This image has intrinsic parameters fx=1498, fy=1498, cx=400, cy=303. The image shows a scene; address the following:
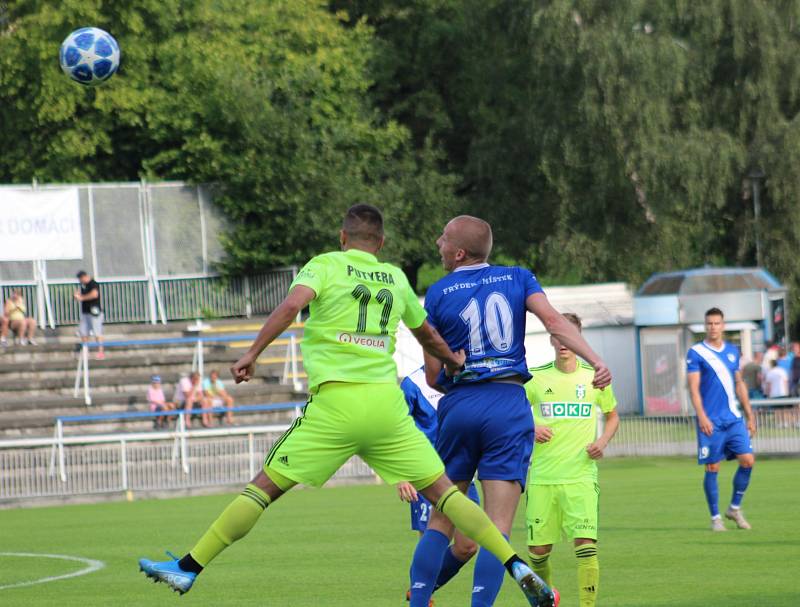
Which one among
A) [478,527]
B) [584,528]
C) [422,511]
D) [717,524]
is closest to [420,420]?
[422,511]

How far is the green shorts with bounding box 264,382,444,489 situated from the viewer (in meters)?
7.95

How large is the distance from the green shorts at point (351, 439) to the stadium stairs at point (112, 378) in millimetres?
21145

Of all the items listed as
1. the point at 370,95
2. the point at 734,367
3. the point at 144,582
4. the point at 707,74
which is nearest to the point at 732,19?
the point at 707,74

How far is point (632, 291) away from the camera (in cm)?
4128

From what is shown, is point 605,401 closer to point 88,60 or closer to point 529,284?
point 529,284

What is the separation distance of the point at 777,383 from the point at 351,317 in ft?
82.1

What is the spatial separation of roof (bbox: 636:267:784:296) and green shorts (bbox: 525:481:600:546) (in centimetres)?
2664

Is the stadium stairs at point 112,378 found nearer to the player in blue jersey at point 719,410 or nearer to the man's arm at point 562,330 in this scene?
the player in blue jersey at point 719,410

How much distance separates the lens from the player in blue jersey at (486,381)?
8312 millimetres

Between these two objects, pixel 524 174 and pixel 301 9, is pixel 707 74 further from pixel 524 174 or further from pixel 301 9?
pixel 301 9

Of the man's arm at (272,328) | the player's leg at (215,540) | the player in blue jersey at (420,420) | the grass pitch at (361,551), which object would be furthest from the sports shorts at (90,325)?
the man's arm at (272,328)

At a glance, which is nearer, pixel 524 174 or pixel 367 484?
pixel 367 484

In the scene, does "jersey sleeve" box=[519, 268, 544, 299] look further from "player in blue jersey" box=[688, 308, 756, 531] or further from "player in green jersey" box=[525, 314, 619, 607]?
"player in blue jersey" box=[688, 308, 756, 531]

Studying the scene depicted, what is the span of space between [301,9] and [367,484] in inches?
832
